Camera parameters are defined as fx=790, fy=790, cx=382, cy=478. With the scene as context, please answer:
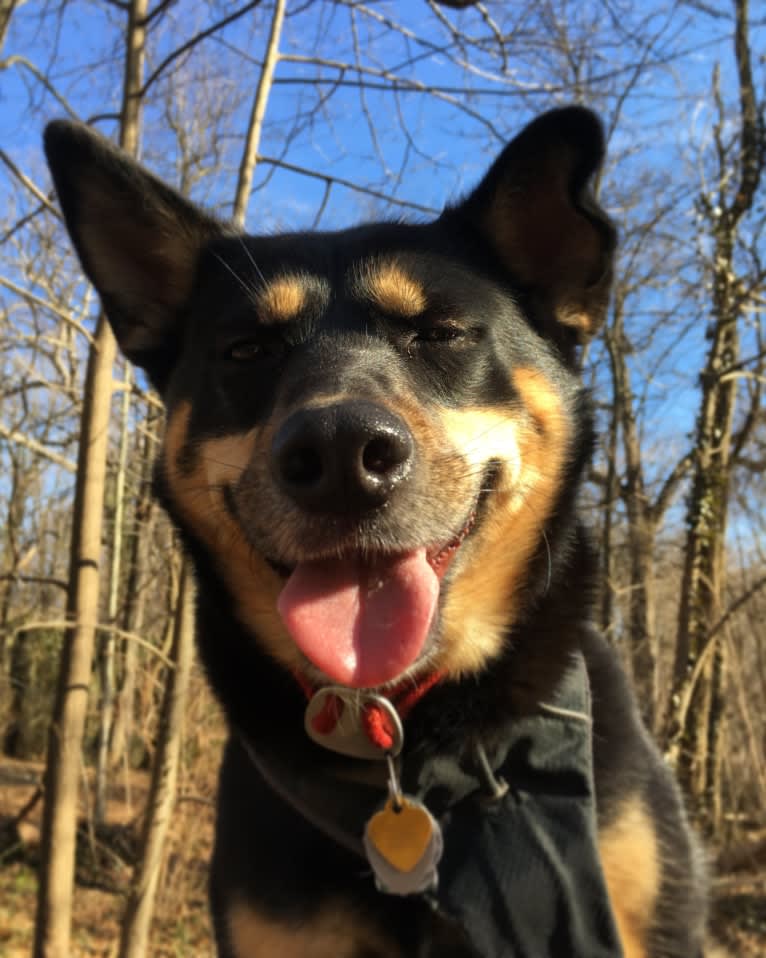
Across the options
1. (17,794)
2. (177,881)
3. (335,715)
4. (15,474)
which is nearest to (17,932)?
(177,881)

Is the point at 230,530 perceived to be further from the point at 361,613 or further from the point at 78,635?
the point at 78,635

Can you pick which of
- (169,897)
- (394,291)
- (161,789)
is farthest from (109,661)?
(394,291)

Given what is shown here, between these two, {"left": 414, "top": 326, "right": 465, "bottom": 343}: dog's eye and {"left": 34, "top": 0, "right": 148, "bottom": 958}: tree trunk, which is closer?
{"left": 414, "top": 326, "right": 465, "bottom": 343}: dog's eye

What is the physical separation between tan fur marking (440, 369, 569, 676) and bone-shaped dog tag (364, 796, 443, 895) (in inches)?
15.6

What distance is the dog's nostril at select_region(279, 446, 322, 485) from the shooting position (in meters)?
1.75

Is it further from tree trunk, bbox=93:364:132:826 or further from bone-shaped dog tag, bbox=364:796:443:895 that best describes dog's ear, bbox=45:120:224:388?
tree trunk, bbox=93:364:132:826

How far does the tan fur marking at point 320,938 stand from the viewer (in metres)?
1.92

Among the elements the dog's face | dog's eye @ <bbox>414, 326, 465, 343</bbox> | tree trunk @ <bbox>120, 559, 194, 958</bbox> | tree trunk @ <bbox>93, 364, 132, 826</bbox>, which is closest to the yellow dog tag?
the dog's face

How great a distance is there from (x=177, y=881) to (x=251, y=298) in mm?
5802

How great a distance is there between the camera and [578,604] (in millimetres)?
2383

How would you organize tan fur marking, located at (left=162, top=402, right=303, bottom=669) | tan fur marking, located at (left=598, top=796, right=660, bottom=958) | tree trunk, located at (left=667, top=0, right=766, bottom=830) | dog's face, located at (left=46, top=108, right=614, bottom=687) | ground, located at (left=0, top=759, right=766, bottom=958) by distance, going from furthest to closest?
1. tree trunk, located at (left=667, top=0, right=766, bottom=830)
2. ground, located at (left=0, top=759, right=766, bottom=958)
3. tan fur marking, located at (left=162, top=402, right=303, bottom=669)
4. tan fur marking, located at (left=598, top=796, right=660, bottom=958)
5. dog's face, located at (left=46, top=108, right=614, bottom=687)

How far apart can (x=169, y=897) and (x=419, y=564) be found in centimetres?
588

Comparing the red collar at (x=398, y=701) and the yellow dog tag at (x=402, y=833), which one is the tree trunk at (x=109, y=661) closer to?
the red collar at (x=398, y=701)

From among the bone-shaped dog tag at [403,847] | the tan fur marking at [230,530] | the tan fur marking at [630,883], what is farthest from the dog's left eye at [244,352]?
the tan fur marking at [630,883]
